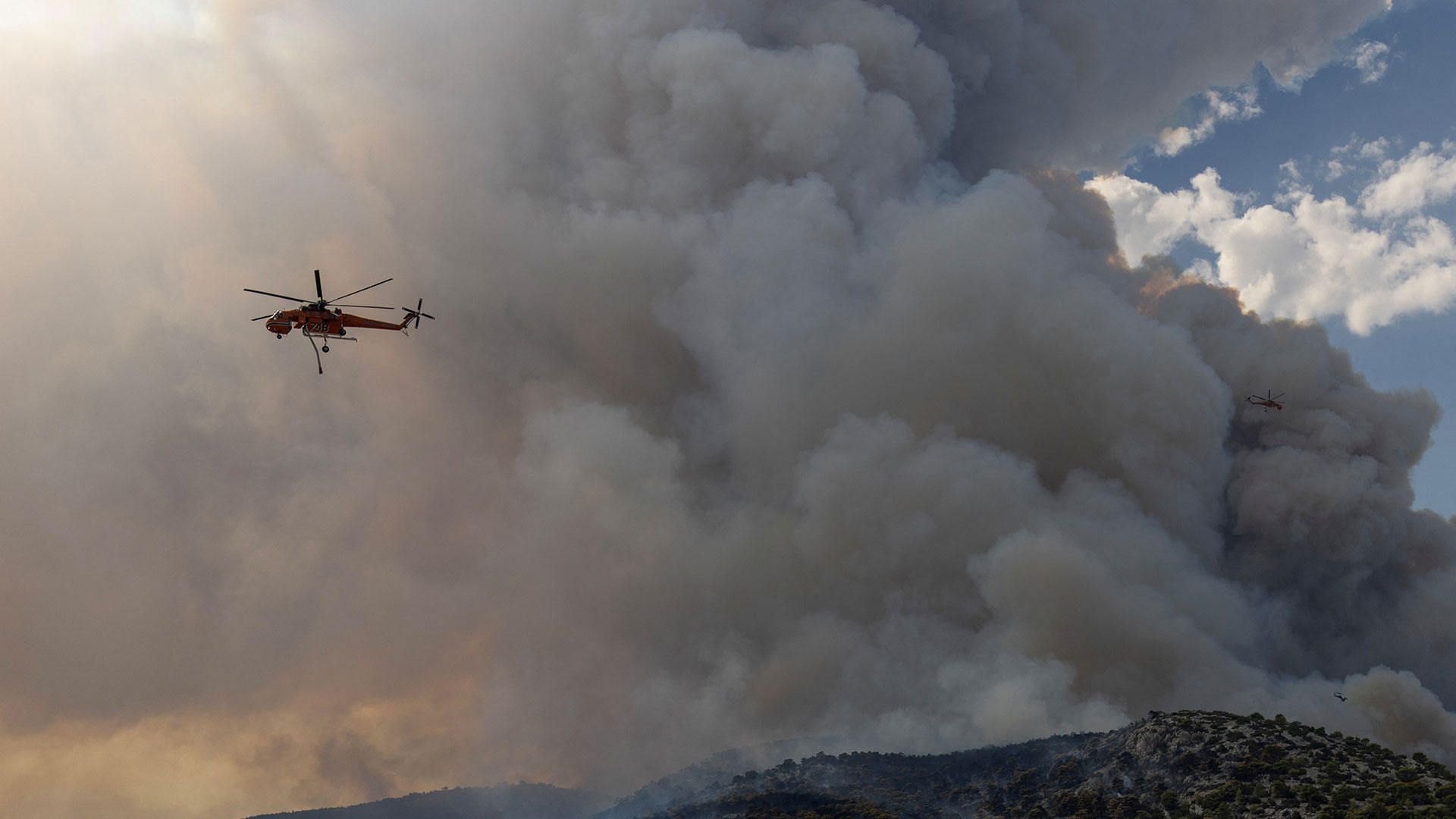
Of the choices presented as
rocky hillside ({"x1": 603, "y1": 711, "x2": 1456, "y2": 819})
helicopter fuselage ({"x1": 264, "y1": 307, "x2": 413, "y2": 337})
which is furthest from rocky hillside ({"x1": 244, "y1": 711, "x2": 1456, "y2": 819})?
helicopter fuselage ({"x1": 264, "y1": 307, "x2": 413, "y2": 337})

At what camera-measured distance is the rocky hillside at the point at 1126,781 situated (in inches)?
2437

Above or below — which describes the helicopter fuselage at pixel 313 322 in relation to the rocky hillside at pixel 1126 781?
above

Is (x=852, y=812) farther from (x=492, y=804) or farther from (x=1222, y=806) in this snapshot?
(x=492, y=804)

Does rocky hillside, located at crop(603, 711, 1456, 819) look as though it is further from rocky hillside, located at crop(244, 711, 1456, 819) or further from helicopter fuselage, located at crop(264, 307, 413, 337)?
helicopter fuselage, located at crop(264, 307, 413, 337)

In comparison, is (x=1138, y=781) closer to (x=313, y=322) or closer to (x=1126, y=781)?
(x=1126, y=781)

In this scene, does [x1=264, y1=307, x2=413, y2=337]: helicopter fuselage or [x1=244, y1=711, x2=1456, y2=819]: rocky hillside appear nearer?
[x1=244, y1=711, x2=1456, y2=819]: rocky hillside

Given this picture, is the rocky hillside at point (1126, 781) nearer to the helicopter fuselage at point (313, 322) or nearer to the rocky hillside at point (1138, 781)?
the rocky hillside at point (1138, 781)

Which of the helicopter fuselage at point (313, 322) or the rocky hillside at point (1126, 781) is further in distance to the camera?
the helicopter fuselage at point (313, 322)

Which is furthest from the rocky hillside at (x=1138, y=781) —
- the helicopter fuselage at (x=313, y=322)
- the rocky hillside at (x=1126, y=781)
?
the helicopter fuselage at (x=313, y=322)

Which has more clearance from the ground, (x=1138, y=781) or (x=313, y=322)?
(x=313, y=322)

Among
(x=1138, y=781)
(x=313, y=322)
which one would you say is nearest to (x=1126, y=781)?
(x=1138, y=781)

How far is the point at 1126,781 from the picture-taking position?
73875mm

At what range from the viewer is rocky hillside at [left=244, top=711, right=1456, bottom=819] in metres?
61.9

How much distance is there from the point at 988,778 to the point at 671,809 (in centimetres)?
3833
